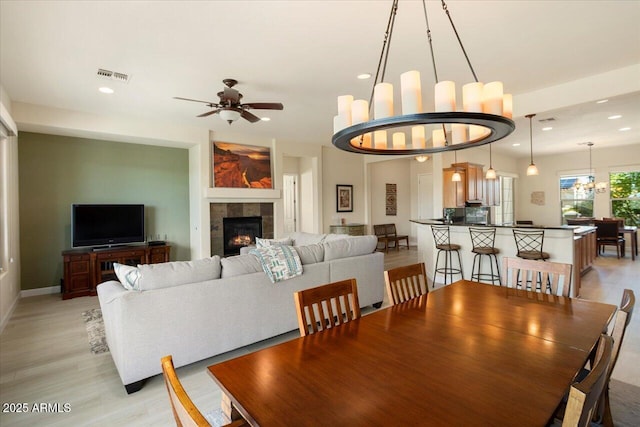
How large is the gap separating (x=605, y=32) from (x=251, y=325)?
4.01m

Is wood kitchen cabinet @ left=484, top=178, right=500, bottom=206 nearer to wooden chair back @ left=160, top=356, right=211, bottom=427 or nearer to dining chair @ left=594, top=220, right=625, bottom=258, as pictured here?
dining chair @ left=594, top=220, right=625, bottom=258

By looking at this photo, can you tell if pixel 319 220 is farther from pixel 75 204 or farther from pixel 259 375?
pixel 259 375

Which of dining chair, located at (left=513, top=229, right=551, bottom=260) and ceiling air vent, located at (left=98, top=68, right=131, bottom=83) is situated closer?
ceiling air vent, located at (left=98, top=68, right=131, bottom=83)

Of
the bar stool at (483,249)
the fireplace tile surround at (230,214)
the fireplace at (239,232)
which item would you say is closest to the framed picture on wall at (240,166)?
the fireplace tile surround at (230,214)

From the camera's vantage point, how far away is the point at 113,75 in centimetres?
350

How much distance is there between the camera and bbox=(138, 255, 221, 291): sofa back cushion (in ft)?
7.87

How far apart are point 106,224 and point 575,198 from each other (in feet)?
36.5

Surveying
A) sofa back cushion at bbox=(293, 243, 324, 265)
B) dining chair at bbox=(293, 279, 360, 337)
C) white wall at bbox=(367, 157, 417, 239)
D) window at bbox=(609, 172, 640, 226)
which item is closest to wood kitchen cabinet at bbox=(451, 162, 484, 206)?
white wall at bbox=(367, 157, 417, 239)

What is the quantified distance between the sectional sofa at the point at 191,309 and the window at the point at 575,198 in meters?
8.77

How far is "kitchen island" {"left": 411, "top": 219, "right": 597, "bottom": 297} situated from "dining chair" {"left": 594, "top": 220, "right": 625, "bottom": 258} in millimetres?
1262

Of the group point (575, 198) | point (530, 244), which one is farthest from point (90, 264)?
point (575, 198)

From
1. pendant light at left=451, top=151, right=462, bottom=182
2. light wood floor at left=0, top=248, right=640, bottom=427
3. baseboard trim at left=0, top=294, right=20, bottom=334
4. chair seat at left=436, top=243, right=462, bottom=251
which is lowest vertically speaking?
light wood floor at left=0, top=248, right=640, bottom=427

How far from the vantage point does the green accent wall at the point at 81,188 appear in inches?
191

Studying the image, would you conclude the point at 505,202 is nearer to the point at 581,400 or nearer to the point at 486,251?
the point at 486,251
